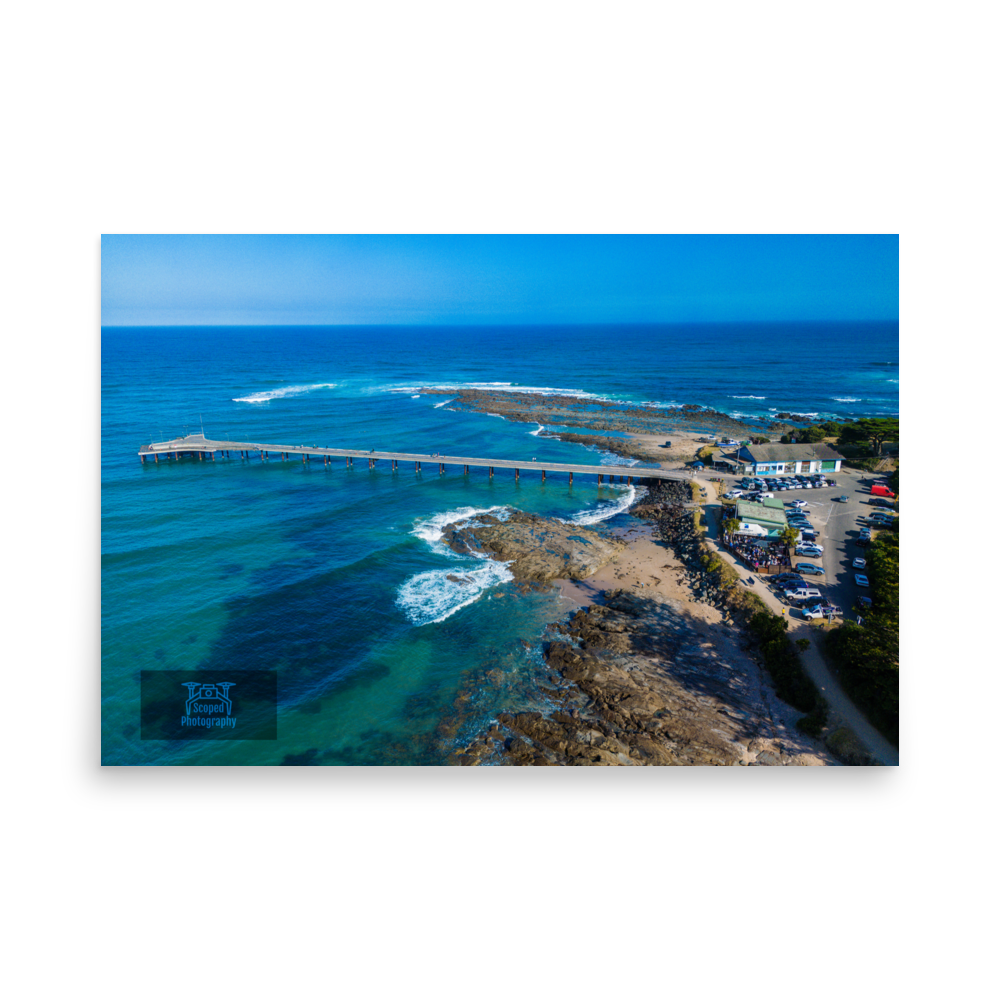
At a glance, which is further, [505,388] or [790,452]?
[505,388]

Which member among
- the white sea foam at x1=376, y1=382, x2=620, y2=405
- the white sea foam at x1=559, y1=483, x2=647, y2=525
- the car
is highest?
the white sea foam at x1=376, y1=382, x2=620, y2=405

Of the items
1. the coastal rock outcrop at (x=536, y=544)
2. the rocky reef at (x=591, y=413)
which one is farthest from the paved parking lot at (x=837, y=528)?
the rocky reef at (x=591, y=413)

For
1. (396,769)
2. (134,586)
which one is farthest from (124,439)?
(396,769)

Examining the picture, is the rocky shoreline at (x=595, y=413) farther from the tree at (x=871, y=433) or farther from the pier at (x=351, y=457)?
the tree at (x=871, y=433)

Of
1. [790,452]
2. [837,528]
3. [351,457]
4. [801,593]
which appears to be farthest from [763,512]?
[351,457]

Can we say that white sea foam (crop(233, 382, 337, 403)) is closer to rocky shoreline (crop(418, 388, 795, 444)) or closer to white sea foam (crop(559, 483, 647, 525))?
rocky shoreline (crop(418, 388, 795, 444))

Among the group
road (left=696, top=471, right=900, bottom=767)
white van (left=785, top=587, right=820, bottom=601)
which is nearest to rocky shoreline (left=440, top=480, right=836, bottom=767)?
road (left=696, top=471, right=900, bottom=767)

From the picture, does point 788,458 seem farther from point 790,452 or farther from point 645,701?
point 645,701
